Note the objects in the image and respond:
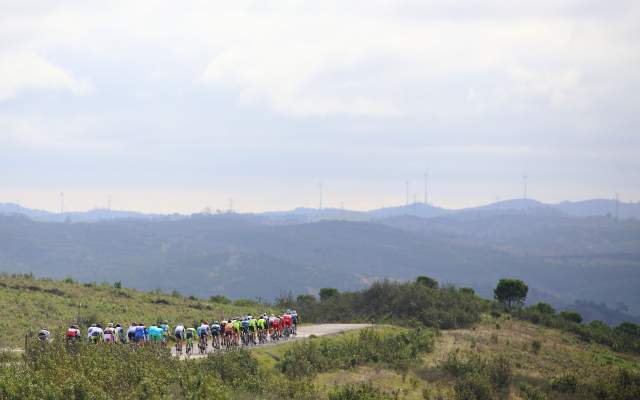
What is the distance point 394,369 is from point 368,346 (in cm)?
307

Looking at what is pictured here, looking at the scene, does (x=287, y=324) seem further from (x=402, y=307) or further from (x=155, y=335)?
(x=402, y=307)

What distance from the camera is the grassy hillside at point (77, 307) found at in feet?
157

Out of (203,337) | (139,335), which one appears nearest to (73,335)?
(139,335)

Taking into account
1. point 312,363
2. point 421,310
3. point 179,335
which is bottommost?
point 421,310

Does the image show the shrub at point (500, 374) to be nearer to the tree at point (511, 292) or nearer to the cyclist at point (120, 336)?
the cyclist at point (120, 336)

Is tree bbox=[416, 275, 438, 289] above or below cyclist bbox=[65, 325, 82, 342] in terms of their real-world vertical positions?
below

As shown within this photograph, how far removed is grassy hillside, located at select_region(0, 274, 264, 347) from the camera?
47719 mm

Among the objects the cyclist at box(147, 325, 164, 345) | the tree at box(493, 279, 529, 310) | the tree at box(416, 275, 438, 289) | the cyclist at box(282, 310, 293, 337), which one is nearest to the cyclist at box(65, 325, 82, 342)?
the cyclist at box(147, 325, 164, 345)

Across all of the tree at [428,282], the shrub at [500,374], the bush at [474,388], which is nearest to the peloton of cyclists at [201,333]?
the bush at [474,388]

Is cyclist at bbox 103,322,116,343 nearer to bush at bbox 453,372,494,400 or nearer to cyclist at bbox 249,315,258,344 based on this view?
cyclist at bbox 249,315,258,344

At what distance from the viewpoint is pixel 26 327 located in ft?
151

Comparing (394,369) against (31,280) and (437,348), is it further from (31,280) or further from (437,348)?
(31,280)

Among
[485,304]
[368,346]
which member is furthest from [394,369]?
[485,304]

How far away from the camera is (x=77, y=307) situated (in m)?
55.9
